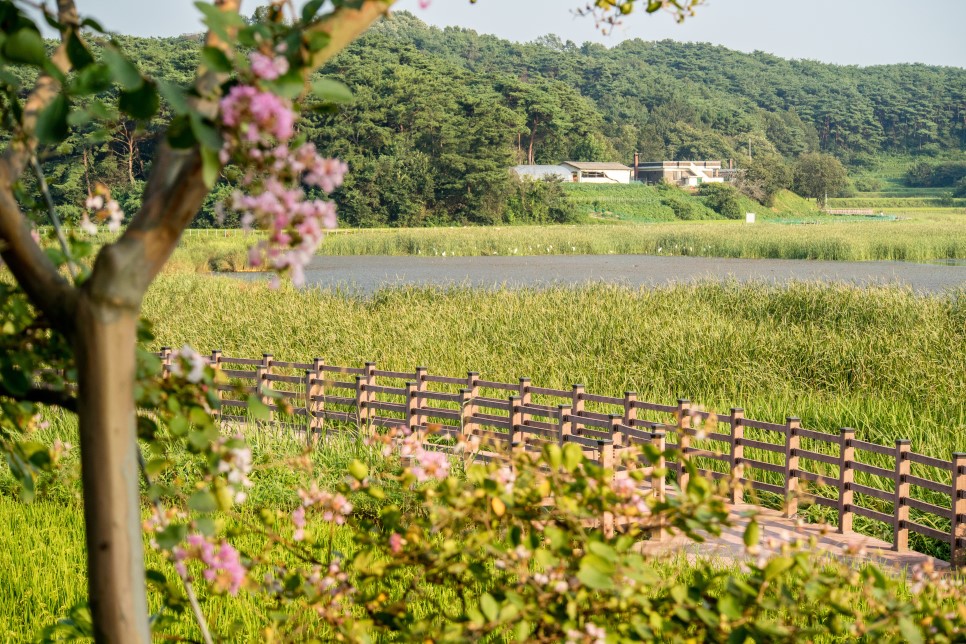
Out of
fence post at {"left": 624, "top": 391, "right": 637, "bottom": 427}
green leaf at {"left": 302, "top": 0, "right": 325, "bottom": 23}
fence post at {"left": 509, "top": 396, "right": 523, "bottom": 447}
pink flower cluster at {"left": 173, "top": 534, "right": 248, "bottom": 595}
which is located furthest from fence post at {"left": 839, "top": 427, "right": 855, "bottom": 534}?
green leaf at {"left": 302, "top": 0, "right": 325, "bottom": 23}

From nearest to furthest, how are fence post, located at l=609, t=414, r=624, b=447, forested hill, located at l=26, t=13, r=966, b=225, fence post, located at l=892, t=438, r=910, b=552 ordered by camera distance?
fence post, located at l=892, t=438, r=910, b=552, fence post, located at l=609, t=414, r=624, b=447, forested hill, located at l=26, t=13, r=966, b=225

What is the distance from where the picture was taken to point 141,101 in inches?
66.4

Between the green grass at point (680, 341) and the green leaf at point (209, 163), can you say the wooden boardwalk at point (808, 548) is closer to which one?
the green grass at point (680, 341)

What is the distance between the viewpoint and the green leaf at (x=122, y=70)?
1.60 metres

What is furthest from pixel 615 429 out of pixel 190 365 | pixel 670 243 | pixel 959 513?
pixel 670 243

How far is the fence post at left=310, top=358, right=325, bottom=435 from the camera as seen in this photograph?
40.4 ft

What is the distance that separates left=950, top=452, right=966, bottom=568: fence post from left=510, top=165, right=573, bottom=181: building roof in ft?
250

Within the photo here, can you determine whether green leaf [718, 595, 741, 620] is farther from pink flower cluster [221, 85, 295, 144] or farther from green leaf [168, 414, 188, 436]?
pink flower cluster [221, 85, 295, 144]

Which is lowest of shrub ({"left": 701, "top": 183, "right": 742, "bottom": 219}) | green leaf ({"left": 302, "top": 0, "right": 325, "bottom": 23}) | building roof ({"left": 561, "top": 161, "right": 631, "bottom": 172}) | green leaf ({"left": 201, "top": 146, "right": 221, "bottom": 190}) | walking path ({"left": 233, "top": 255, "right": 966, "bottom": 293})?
walking path ({"left": 233, "top": 255, "right": 966, "bottom": 293})

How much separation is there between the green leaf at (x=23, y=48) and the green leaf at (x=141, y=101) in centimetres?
18

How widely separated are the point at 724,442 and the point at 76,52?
28.4 feet

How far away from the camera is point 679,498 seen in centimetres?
256

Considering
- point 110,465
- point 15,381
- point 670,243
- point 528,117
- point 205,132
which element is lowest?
point 670,243

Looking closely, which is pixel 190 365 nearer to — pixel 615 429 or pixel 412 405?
pixel 615 429
